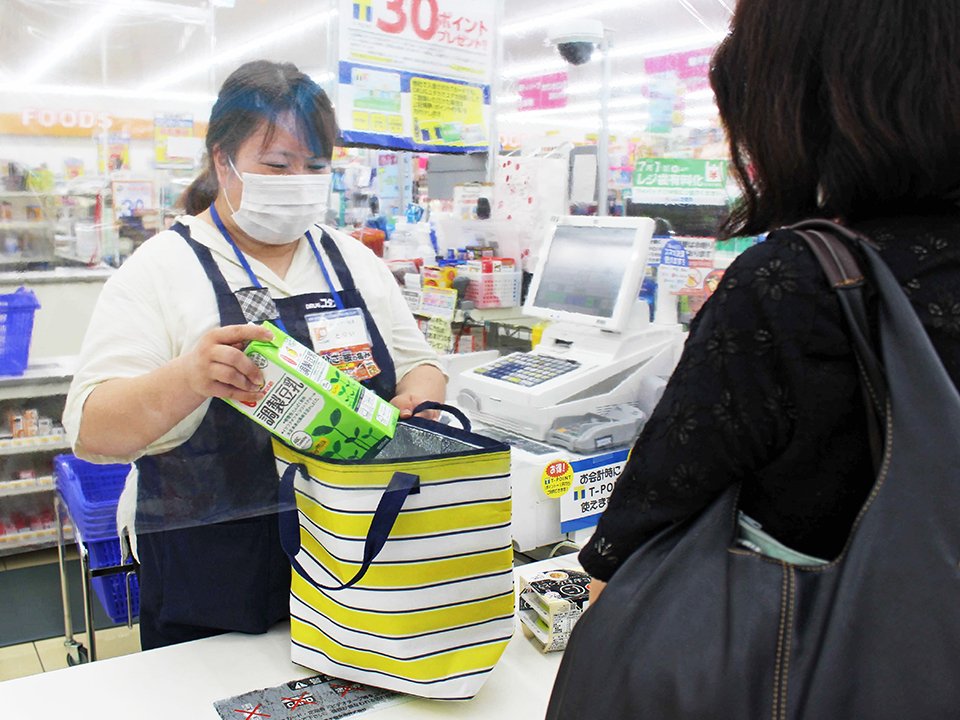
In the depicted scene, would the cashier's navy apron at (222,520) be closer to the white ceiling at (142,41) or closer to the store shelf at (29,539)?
the white ceiling at (142,41)

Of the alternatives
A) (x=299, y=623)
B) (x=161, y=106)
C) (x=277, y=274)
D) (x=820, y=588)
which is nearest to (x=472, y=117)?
(x=161, y=106)

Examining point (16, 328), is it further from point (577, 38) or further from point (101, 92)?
point (577, 38)

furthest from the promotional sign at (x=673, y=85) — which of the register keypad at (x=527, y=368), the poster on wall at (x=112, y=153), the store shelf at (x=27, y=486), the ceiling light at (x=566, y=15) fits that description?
the ceiling light at (x=566, y=15)

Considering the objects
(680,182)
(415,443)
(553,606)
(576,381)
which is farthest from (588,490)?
(680,182)

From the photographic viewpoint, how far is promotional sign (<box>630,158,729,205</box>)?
11.9 ft

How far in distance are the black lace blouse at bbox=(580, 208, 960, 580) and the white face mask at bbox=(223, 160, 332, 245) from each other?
911mm

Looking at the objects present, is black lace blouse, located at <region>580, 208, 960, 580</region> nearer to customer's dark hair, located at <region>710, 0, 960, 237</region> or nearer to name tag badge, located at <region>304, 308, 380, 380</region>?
customer's dark hair, located at <region>710, 0, 960, 237</region>

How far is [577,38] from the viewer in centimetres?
374

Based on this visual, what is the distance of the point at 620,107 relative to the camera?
7.51m

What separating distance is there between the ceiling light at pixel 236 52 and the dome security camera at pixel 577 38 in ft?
6.52

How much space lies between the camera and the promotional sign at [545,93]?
9.91 metres

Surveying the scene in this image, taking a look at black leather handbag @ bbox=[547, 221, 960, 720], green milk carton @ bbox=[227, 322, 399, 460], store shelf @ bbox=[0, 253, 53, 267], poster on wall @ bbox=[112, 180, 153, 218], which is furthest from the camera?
poster on wall @ bbox=[112, 180, 153, 218]

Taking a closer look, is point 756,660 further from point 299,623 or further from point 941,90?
point 299,623

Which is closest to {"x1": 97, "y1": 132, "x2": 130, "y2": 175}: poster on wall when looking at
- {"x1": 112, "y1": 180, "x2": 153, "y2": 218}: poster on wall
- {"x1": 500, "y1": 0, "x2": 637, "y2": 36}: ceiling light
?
{"x1": 112, "y1": 180, "x2": 153, "y2": 218}: poster on wall
